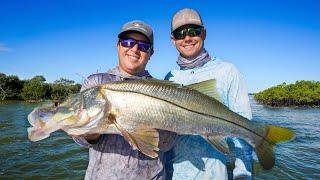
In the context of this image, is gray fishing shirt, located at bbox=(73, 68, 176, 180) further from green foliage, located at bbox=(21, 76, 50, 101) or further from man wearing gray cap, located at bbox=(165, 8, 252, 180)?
green foliage, located at bbox=(21, 76, 50, 101)

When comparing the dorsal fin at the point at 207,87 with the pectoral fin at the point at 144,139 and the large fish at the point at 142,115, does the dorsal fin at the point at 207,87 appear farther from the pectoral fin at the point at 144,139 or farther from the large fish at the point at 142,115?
the pectoral fin at the point at 144,139

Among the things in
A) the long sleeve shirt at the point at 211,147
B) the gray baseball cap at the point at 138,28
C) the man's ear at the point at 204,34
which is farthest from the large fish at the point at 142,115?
the man's ear at the point at 204,34

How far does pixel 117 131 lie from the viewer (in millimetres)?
3445

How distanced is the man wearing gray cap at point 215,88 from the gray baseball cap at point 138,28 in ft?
1.83

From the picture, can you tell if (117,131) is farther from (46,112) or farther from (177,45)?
(177,45)

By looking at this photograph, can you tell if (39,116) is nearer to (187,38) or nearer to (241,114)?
(187,38)

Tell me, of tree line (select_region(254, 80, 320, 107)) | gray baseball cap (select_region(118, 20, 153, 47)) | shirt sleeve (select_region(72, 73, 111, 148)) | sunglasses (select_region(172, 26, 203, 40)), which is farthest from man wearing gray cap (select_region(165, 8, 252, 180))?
tree line (select_region(254, 80, 320, 107))

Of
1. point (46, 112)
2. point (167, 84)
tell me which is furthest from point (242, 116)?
point (46, 112)

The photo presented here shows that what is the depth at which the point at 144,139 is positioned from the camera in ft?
11.3

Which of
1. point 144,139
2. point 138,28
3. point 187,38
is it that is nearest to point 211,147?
point 144,139

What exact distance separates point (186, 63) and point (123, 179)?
176cm

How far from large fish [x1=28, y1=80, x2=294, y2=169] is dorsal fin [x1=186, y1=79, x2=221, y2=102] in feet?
0.19

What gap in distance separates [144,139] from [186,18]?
6.47 feet

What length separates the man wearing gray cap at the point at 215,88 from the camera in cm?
406
